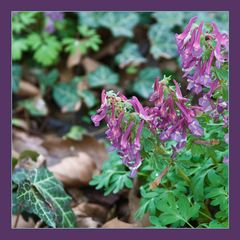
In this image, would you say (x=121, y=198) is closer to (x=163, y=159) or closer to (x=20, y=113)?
(x=163, y=159)

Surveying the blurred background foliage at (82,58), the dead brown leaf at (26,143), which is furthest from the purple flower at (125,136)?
the blurred background foliage at (82,58)

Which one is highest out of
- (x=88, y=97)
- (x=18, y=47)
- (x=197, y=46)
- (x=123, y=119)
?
(x=18, y=47)

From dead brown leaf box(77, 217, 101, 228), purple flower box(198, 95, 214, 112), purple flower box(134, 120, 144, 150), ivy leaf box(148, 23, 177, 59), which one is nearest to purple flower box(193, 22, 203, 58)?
purple flower box(198, 95, 214, 112)

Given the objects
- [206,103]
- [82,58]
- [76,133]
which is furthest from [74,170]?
[82,58]

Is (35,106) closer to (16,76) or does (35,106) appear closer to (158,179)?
(16,76)

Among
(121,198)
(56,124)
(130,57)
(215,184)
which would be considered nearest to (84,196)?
(121,198)

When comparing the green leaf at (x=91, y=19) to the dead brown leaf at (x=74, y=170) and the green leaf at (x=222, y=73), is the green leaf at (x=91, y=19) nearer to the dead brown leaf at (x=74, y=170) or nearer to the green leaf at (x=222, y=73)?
the dead brown leaf at (x=74, y=170)

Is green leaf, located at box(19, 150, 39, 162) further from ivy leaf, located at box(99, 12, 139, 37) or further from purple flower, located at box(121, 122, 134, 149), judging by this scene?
ivy leaf, located at box(99, 12, 139, 37)
